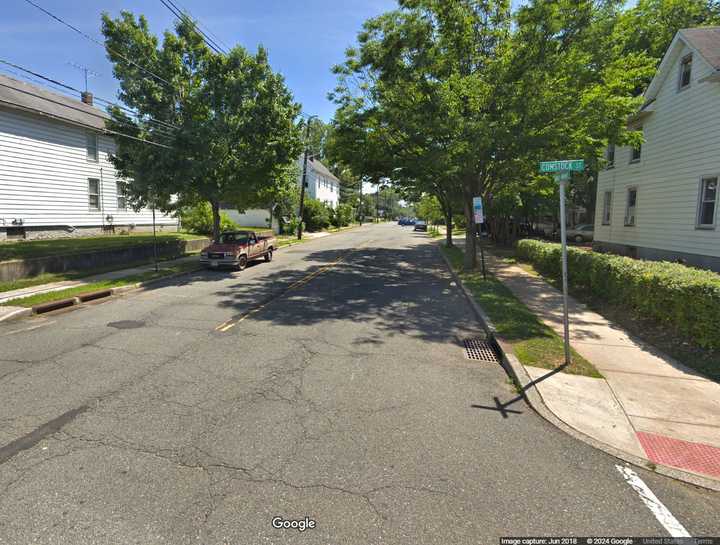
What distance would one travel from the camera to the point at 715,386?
5.84 metres

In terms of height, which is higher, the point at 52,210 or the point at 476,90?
the point at 476,90

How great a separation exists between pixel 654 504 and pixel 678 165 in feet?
53.8

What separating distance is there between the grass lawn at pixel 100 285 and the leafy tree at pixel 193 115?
3.11m

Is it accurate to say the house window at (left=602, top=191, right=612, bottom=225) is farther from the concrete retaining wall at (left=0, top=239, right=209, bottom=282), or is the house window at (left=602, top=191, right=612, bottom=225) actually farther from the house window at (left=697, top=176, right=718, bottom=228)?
the concrete retaining wall at (left=0, top=239, right=209, bottom=282)

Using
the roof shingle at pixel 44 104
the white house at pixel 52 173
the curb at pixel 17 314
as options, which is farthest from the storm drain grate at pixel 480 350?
A: the roof shingle at pixel 44 104

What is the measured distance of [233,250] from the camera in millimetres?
16719

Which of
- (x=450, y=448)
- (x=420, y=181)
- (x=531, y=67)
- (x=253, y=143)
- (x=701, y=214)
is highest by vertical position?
(x=531, y=67)

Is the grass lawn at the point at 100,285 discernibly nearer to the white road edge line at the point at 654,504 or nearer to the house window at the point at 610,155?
the white road edge line at the point at 654,504

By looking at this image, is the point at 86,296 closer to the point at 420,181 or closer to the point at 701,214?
the point at 420,181

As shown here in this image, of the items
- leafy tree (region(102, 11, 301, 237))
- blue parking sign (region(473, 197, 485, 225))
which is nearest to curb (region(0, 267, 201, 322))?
leafy tree (region(102, 11, 301, 237))

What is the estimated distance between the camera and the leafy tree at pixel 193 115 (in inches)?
603

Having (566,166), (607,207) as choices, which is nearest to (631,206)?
(607,207)

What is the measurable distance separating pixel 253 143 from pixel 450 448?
15.6m

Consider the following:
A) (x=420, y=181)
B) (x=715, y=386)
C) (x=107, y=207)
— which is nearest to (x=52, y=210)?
(x=107, y=207)
